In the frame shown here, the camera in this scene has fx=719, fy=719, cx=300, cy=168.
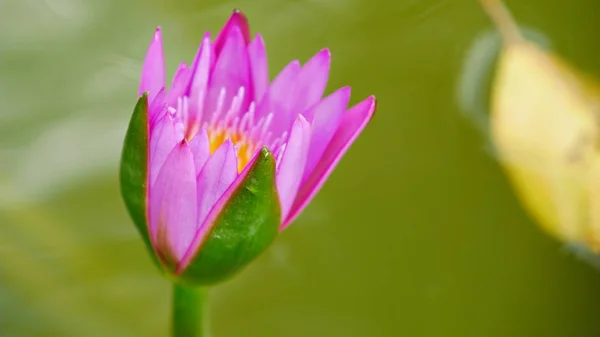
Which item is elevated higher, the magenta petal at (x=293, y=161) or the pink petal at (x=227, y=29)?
the pink petal at (x=227, y=29)

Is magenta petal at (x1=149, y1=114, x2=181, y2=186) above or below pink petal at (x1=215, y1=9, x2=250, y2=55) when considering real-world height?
below

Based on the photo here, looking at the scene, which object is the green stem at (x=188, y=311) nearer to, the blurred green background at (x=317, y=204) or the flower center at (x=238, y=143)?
the flower center at (x=238, y=143)

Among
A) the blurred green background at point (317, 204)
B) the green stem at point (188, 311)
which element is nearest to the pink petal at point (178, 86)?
the green stem at point (188, 311)

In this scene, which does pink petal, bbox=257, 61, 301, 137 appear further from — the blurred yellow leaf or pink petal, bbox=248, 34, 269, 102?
the blurred yellow leaf

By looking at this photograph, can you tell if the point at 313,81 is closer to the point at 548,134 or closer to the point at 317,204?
the point at 317,204

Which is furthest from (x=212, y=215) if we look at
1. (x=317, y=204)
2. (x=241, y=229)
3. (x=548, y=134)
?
(x=548, y=134)

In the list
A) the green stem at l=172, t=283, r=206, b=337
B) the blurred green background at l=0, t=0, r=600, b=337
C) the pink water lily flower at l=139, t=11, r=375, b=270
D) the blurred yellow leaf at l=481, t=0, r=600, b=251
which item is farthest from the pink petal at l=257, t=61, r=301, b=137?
the blurred yellow leaf at l=481, t=0, r=600, b=251
